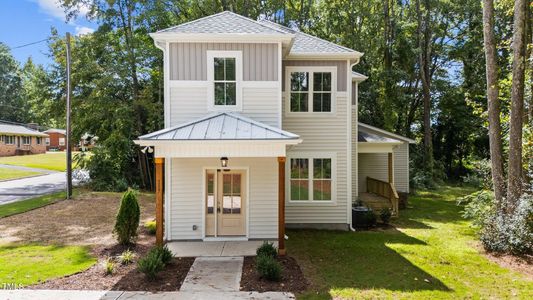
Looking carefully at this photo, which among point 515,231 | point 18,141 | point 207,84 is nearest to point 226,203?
point 207,84

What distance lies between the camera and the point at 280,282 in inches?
279

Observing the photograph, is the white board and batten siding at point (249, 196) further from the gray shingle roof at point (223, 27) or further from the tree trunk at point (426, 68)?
the tree trunk at point (426, 68)

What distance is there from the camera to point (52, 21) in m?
22.2

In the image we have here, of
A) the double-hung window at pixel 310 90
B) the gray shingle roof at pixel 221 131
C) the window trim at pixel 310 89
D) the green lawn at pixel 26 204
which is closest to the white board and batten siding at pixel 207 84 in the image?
the gray shingle roof at pixel 221 131

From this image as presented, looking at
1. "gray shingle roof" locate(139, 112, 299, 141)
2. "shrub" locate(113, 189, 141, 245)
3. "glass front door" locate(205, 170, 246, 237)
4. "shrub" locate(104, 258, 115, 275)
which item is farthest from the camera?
"glass front door" locate(205, 170, 246, 237)

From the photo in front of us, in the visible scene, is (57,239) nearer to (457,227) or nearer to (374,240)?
(374,240)

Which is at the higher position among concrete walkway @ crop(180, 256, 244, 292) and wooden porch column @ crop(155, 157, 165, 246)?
wooden porch column @ crop(155, 157, 165, 246)

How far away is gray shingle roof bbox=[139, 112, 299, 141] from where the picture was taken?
8320 mm

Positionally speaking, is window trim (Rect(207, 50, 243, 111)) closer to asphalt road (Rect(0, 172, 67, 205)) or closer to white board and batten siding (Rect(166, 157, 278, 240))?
white board and batten siding (Rect(166, 157, 278, 240))

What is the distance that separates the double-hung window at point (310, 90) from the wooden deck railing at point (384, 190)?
16.2 ft

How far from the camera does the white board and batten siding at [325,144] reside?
11.6 m

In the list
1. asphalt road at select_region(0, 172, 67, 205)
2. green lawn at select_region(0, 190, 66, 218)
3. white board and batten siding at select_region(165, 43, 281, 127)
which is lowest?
green lawn at select_region(0, 190, 66, 218)

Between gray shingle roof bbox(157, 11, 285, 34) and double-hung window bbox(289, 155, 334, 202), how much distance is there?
444cm

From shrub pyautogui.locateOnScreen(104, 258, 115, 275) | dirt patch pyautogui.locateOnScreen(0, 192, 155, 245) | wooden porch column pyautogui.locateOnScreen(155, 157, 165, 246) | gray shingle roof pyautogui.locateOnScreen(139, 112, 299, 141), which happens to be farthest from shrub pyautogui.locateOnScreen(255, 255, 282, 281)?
dirt patch pyautogui.locateOnScreen(0, 192, 155, 245)
